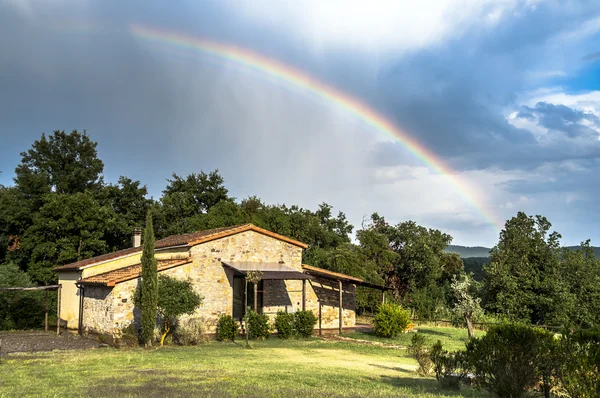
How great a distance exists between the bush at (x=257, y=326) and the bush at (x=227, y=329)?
2.07 feet

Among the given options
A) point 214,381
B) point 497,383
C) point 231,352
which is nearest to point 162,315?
point 231,352

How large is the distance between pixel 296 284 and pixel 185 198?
26.5 metres

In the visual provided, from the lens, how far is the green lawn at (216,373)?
8977mm

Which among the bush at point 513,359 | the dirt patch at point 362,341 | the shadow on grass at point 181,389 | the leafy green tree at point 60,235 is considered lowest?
the dirt patch at point 362,341

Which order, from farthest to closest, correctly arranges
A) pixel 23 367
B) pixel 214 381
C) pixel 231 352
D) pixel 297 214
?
pixel 297 214 → pixel 231 352 → pixel 23 367 → pixel 214 381

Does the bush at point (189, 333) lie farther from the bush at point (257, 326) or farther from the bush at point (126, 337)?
the bush at point (257, 326)

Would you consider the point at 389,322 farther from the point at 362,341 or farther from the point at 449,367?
the point at 449,367

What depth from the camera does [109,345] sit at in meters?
17.9

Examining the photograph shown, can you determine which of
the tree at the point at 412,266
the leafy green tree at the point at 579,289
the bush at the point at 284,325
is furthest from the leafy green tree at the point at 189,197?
the leafy green tree at the point at 579,289

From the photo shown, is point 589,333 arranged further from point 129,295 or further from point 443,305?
point 443,305

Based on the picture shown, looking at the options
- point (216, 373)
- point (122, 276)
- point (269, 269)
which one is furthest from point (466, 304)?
point (122, 276)

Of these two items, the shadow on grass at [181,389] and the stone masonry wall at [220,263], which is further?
the stone masonry wall at [220,263]

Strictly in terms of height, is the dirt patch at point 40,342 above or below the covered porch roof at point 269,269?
below

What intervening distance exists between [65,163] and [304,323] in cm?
3407
